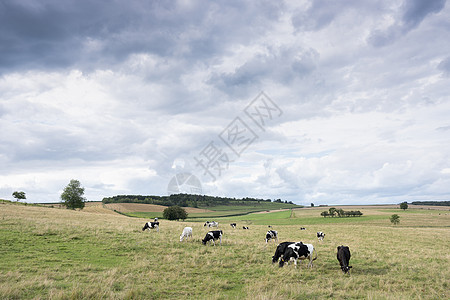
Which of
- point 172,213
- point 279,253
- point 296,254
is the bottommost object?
point 172,213

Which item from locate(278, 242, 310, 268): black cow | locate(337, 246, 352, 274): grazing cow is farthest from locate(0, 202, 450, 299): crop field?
locate(278, 242, 310, 268): black cow

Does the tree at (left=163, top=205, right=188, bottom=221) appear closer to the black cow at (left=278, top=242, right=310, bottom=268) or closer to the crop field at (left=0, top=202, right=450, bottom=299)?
the crop field at (left=0, top=202, right=450, bottom=299)

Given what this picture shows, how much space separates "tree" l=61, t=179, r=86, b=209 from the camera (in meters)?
84.2

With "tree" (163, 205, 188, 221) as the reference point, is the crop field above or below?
above

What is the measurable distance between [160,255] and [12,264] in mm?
7877

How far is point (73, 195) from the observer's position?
85.2 metres

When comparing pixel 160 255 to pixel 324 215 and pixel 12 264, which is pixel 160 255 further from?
pixel 324 215

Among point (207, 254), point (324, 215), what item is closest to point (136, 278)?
point (207, 254)

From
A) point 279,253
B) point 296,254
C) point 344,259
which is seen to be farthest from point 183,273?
point 344,259

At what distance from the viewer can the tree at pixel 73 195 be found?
8425 cm

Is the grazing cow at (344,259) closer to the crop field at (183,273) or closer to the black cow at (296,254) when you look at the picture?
the crop field at (183,273)

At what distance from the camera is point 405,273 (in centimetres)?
1497

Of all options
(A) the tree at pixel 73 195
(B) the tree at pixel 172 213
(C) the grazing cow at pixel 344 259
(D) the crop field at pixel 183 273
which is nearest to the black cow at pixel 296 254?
(D) the crop field at pixel 183 273

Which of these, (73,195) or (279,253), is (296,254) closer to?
(279,253)
